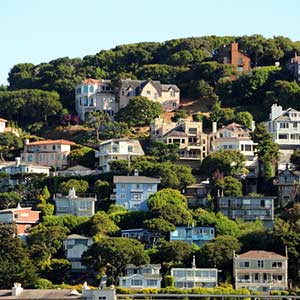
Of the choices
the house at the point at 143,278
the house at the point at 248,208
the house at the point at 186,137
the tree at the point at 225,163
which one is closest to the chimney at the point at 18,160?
the house at the point at 186,137

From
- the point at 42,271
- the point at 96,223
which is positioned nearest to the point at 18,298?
the point at 42,271

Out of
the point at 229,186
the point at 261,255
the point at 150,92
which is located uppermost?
the point at 150,92

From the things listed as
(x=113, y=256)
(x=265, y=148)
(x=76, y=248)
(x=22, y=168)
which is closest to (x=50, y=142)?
(x=22, y=168)

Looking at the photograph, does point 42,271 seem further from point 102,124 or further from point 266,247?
point 102,124

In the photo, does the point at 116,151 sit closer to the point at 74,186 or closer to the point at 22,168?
the point at 74,186

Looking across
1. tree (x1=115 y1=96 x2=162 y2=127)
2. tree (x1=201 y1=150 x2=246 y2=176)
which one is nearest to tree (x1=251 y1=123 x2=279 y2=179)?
tree (x1=201 y1=150 x2=246 y2=176)

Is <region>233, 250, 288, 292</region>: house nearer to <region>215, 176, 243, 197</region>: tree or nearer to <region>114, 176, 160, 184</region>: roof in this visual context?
<region>215, 176, 243, 197</region>: tree

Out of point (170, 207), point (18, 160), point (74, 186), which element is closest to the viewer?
point (170, 207)

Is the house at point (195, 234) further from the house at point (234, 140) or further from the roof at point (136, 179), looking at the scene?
the house at point (234, 140)
